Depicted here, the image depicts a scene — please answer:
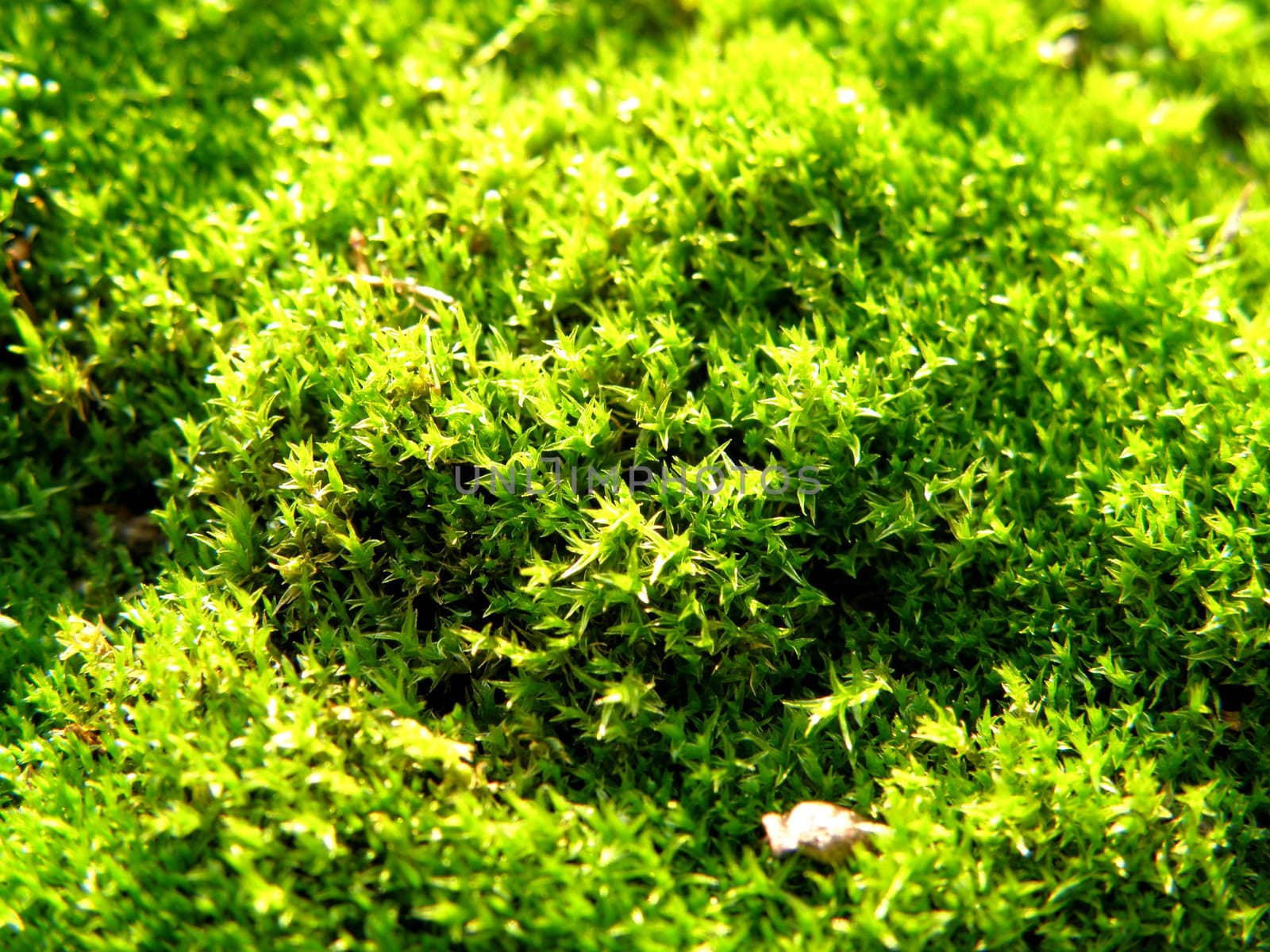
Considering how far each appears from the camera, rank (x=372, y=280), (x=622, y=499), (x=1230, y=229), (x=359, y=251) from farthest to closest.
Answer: (x=1230, y=229) → (x=359, y=251) → (x=372, y=280) → (x=622, y=499)

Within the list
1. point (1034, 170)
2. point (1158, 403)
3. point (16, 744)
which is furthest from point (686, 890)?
point (1034, 170)

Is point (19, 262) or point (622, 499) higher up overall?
point (19, 262)

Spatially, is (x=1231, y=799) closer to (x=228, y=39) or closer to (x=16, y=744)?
(x=16, y=744)

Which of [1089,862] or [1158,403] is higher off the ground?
[1158,403]

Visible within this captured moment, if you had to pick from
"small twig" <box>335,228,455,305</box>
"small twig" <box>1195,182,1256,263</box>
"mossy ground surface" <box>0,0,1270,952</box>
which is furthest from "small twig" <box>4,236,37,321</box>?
"small twig" <box>1195,182,1256,263</box>

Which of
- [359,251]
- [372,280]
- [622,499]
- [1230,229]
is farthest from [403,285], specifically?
[1230,229]

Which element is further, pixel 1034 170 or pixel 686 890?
pixel 1034 170

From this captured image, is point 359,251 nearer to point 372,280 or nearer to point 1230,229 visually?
point 372,280

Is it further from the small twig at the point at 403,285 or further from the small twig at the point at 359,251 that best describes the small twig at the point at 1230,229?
the small twig at the point at 359,251
